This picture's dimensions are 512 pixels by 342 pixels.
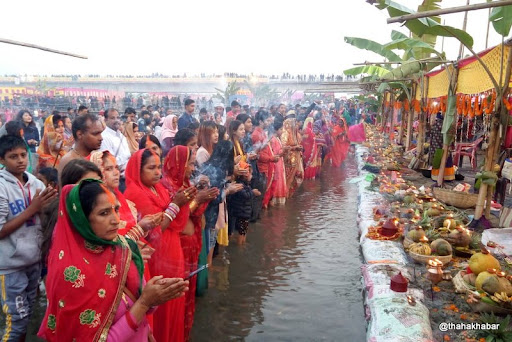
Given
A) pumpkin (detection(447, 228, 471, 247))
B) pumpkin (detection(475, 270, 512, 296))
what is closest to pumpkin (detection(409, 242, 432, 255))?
pumpkin (detection(447, 228, 471, 247))

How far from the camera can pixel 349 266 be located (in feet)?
17.5

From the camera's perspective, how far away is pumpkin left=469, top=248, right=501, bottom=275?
358 centimetres

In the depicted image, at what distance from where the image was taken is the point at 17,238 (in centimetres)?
286

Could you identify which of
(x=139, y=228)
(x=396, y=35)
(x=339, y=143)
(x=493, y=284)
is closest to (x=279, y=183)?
(x=396, y=35)

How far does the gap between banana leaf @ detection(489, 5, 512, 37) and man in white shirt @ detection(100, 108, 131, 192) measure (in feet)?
17.2

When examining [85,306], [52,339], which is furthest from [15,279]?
[85,306]

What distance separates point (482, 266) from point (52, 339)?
3.51m

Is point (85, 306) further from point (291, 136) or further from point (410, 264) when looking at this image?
point (291, 136)

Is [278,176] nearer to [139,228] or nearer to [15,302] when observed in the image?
[139,228]

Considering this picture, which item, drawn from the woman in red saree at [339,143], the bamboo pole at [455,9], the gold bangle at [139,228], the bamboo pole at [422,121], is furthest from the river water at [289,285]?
the woman in red saree at [339,143]

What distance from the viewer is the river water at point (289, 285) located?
3.85 m

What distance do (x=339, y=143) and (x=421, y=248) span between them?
963cm

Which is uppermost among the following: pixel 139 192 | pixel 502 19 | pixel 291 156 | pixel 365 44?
pixel 365 44

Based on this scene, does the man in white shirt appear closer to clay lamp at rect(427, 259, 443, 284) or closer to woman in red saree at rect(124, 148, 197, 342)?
woman in red saree at rect(124, 148, 197, 342)
